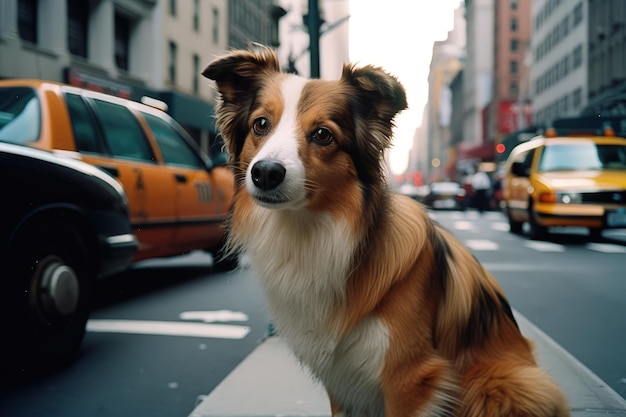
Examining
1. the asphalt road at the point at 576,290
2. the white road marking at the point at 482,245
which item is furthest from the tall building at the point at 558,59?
the asphalt road at the point at 576,290

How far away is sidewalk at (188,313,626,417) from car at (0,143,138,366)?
108 cm

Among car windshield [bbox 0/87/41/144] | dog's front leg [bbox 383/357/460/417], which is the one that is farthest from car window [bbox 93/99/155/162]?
dog's front leg [bbox 383/357/460/417]

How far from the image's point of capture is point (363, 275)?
254 cm

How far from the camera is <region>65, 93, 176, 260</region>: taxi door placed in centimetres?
549

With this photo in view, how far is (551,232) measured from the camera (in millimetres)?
11719

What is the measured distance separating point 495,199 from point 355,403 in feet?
82.6

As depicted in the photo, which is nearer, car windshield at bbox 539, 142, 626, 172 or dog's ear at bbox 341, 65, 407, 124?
dog's ear at bbox 341, 65, 407, 124

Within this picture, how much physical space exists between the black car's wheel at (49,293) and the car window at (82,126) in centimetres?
137

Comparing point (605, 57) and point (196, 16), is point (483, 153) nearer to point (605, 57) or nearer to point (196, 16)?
point (605, 57)

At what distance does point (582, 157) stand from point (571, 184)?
0.89m

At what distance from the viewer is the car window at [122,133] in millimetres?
5844

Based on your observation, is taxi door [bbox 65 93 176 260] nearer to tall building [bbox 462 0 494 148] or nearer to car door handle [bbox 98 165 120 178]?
car door handle [bbox 98 165 120 178]

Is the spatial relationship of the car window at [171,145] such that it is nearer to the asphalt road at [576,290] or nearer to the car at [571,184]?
the asphalt road at [576,290]

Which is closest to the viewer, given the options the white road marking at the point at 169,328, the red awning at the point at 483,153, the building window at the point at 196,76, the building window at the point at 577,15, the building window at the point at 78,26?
the white road marking at the point at 169,328
